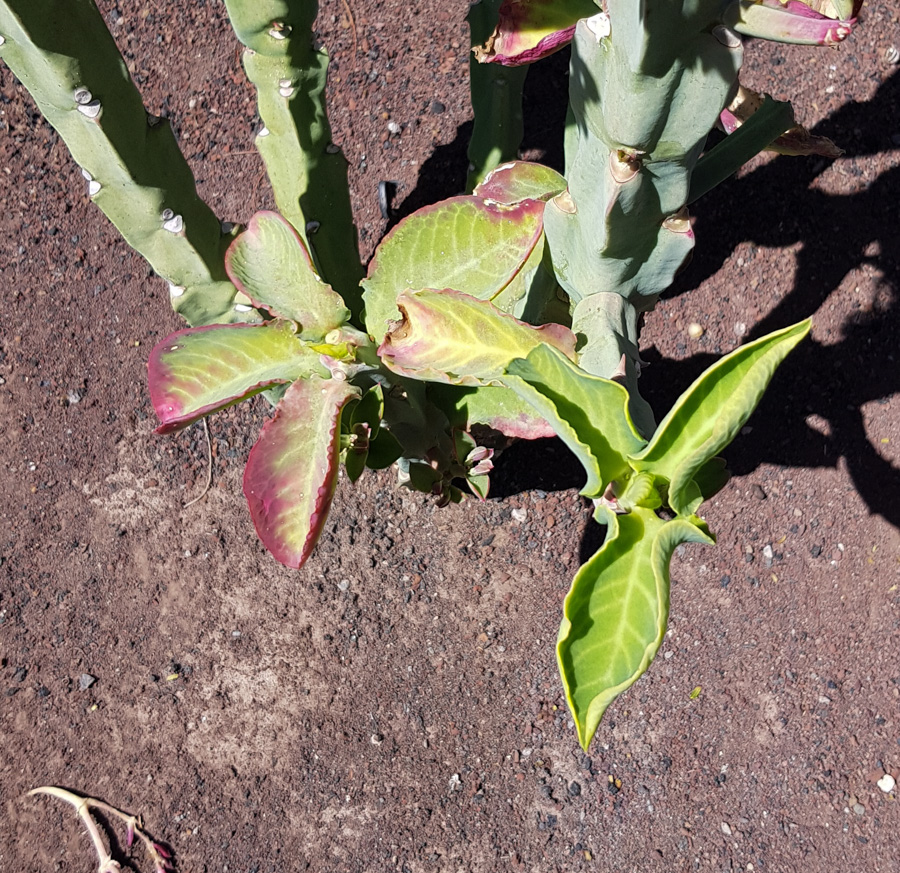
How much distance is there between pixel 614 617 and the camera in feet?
1.90

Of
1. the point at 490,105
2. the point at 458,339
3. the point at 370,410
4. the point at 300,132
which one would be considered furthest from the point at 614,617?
the point at 490,105

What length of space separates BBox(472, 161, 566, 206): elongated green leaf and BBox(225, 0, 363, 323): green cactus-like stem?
22 centimetres

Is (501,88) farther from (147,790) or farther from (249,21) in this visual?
(147,790)

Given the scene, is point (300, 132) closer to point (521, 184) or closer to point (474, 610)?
point (521, 184)

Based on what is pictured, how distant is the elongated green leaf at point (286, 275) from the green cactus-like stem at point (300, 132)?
0.22m

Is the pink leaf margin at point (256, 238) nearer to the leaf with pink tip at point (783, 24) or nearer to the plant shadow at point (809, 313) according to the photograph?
the leaf with pink tip at point (783, 24)

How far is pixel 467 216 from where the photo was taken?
0.87m

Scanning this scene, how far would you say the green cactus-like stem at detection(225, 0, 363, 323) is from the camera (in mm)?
870

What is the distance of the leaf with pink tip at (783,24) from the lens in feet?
1.88

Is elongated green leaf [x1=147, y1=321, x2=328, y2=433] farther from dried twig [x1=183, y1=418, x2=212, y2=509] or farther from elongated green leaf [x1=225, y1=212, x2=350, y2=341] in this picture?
dried twig [x1=183, y1=418, x2=212, y2=509]

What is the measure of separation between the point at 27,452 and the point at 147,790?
0.65 m

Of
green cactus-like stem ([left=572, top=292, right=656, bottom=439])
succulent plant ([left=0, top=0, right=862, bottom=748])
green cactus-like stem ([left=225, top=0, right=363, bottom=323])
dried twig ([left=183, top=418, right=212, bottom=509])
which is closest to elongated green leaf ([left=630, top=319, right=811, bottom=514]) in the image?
succulent plant ([left=0, top=0, right=862, bottom=748])

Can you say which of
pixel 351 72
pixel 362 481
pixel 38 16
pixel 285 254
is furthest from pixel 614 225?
pixel 351 72

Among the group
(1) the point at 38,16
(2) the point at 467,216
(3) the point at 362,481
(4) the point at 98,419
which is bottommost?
(3) the point at 362,481
